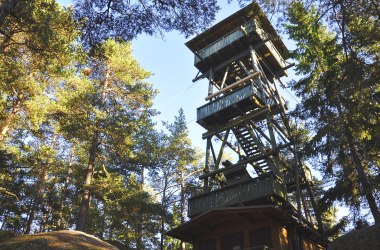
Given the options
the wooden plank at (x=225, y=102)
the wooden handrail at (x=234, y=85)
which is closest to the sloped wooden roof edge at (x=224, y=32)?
the wooden handrail at (x=234, y=85)

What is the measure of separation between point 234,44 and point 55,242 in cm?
1338

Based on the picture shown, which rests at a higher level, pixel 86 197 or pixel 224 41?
pixel 224 41

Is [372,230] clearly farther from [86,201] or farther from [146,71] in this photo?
[146,71]

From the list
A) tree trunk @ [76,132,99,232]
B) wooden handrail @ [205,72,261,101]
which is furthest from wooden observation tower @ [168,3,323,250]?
tree trunk @ [76,132,99,232]

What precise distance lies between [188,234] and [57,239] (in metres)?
5.98

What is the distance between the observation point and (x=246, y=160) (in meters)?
15.2

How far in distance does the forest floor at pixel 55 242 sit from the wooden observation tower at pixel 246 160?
12.2 feet

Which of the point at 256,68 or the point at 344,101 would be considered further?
the point at 256,68

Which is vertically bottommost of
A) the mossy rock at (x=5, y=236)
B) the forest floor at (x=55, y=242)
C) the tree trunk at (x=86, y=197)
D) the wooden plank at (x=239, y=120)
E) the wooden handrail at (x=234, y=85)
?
the forest floor at (x=55, y=242)

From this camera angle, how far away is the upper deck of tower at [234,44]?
18219mm

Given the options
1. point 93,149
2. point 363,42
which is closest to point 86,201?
point 93,149

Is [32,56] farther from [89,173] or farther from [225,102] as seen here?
[225,102]

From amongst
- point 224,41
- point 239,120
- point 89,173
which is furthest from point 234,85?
point 89,173

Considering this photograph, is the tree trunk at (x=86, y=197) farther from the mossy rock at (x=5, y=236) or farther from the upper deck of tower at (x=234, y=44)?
the upper deck of tower at (x=234, y=44)
